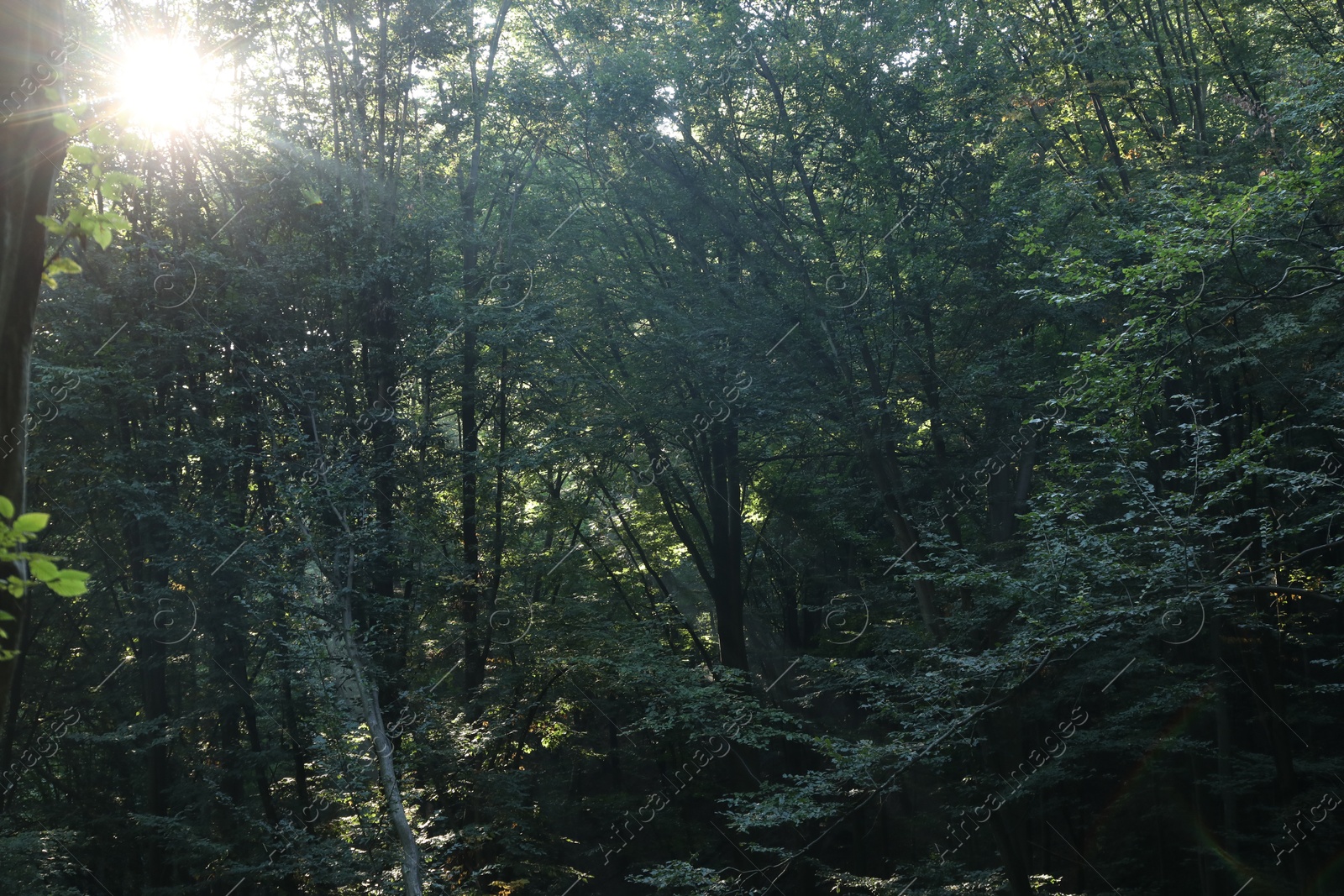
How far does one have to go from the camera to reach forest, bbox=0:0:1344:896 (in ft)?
31.3

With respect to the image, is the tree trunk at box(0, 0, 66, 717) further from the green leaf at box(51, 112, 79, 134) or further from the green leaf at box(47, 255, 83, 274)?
the green leaf at box(47, 255, 83, 274)

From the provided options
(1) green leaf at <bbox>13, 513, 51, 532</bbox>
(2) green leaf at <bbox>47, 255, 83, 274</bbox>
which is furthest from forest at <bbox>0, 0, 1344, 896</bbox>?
(1) green leaf at <bbox>13, 513, 51, 532</bbox>

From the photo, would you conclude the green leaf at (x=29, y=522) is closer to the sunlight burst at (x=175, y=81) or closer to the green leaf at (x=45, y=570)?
the green leaf at (x=45, y=570)

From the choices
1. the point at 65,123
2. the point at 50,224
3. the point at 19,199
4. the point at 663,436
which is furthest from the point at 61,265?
the point at 663,436

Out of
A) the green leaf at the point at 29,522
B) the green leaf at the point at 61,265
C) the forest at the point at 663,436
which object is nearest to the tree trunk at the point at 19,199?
the green leaf at the point at 61,265

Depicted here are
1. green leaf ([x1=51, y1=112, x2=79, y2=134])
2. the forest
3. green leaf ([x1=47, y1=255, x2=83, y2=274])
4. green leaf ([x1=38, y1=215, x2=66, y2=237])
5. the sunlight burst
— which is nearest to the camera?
green leaf ([x1=51, y1=112, x2=79, y2=134])

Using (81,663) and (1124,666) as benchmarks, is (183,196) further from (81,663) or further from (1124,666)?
(1124,666)

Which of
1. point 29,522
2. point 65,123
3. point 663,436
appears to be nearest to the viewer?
point 29,522

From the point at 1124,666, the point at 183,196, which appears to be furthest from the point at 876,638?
the point at 183,196

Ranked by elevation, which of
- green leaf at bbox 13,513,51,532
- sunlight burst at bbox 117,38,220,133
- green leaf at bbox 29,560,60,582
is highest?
sunlight burst at bbox 117,38,220,133

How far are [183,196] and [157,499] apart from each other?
13.8 feet

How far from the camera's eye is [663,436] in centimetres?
1470

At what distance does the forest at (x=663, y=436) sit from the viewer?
9.55 metres

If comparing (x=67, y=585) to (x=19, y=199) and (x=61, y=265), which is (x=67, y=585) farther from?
(x=61, y=265)
